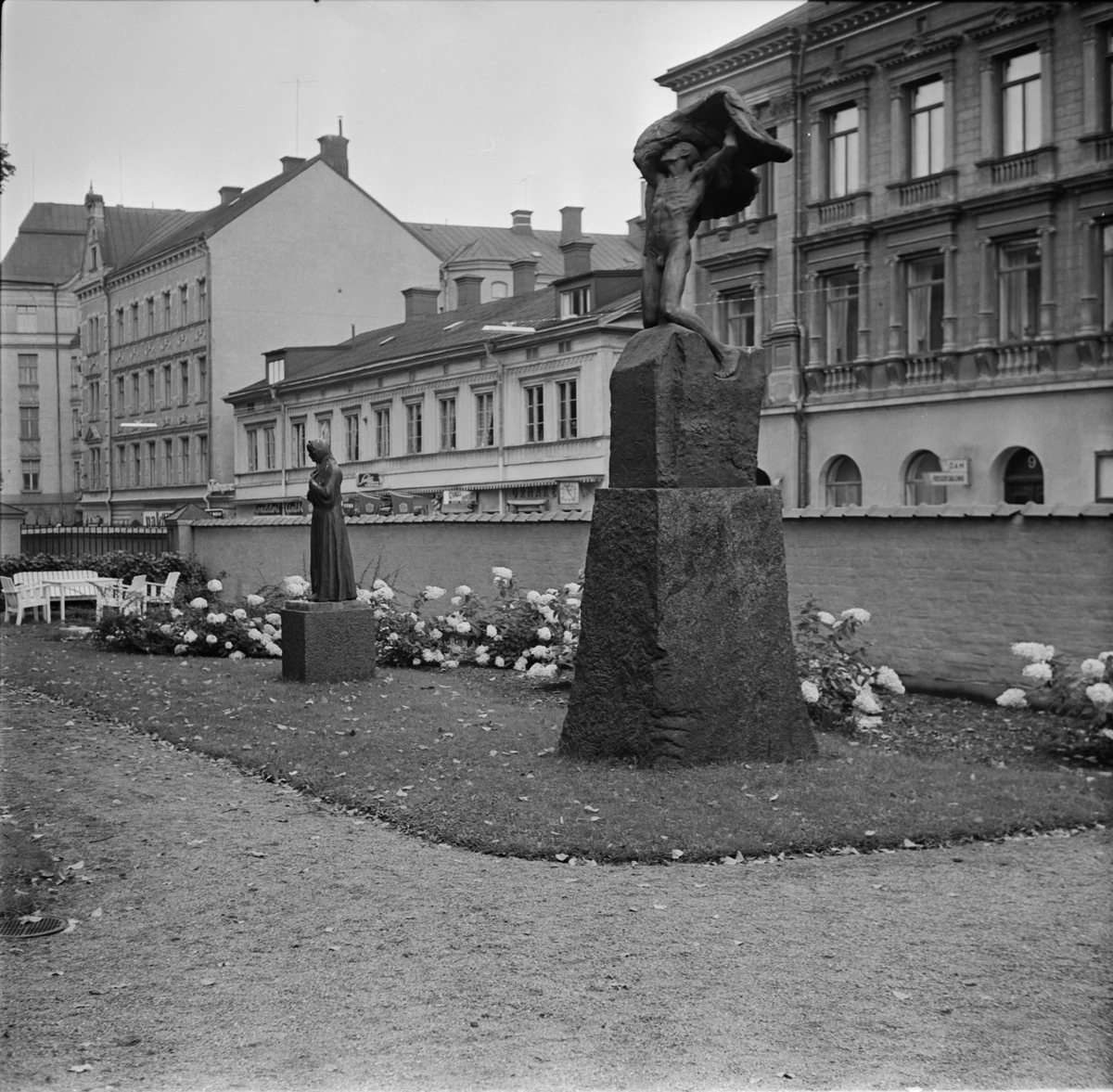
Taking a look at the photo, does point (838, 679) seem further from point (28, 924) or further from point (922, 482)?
point (922, 482)

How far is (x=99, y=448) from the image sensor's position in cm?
7038

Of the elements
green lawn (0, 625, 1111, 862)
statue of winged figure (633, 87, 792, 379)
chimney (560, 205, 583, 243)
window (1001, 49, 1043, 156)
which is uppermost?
chimney (560, 205, 583, 243)

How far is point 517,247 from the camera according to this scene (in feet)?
237

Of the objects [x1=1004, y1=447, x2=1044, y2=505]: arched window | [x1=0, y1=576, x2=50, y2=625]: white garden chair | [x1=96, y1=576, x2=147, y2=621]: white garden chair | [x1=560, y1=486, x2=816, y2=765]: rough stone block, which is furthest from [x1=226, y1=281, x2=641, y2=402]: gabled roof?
[x1=560, y1=486, x2=816, y2=765]: rough stone block

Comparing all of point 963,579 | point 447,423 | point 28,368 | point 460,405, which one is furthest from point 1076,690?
point 28,368

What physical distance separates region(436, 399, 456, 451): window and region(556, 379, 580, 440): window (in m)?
5.88

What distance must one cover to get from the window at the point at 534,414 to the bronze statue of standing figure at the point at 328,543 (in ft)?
88.9

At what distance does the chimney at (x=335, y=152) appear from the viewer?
58.9m

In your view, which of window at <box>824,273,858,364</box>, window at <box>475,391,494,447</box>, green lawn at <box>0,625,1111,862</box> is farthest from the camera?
window at <box>475,391,494,447</box>

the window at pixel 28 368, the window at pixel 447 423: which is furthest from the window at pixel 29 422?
the window at pixel 447 423

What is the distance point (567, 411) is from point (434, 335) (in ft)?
32.9

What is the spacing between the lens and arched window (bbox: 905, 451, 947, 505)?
29.5 m

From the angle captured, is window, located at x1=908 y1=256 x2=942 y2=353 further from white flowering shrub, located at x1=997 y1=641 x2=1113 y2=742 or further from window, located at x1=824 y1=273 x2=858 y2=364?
white flowering shrub, located at x1=997 y1=641 x2=1113 y2=742

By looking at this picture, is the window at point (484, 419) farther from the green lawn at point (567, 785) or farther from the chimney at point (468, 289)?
the green lawn at point (567, 785)
